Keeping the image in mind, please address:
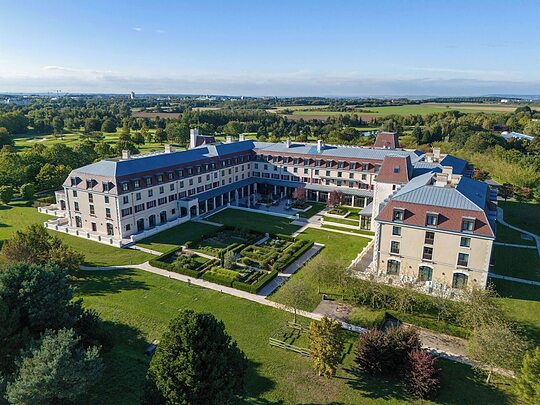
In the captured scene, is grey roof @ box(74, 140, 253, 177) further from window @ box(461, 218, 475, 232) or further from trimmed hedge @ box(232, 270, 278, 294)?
window @ box(461, 218, 475, 232)

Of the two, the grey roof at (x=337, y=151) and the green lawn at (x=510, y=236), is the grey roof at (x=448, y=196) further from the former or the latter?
the grey roof at (x=337, y=151)

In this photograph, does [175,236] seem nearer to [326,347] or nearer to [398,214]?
[398,214]

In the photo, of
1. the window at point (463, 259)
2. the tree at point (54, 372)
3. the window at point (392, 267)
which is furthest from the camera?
the window at point (392, 267)

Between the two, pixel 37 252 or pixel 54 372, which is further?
pixel 37 252

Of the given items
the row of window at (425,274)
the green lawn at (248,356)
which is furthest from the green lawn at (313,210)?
the green lawn at (248,356)

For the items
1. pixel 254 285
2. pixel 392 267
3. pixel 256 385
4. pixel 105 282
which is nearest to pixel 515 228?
pixel 392 267

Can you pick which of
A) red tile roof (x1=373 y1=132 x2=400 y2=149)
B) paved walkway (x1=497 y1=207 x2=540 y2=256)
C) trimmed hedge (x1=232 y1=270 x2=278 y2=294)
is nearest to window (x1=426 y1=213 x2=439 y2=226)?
trimmed hedge (x1=232 y1=270 x2=278 y2=294)

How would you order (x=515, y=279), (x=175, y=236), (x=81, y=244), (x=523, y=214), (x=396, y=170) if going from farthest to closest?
1. (x=523, y=214)
2. (x=396, y=170)
3. (x=175, y=236)
4. (x=81, y=244)
5. (x=515, y=279)
